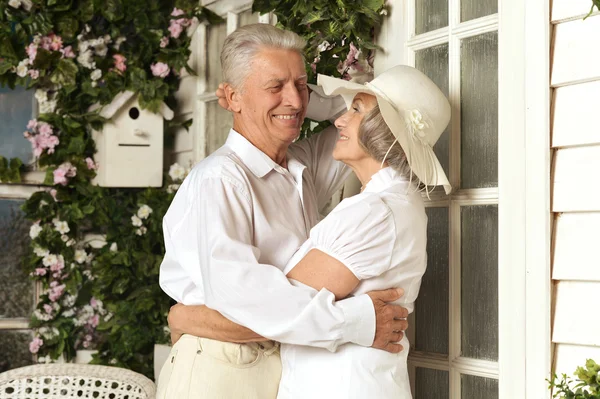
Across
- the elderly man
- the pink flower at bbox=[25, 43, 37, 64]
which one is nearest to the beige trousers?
the elderly man

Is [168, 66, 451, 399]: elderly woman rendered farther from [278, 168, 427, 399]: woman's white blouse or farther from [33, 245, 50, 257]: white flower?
[33, 245, 50, 257]: white flower

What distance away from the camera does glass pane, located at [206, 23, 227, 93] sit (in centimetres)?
337

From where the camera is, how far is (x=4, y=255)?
3434mm

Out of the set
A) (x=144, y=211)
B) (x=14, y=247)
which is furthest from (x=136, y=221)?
(x=14, y=247)

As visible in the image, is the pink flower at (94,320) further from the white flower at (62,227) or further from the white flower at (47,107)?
the white flower at (47,107)

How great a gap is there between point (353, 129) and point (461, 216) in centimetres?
43

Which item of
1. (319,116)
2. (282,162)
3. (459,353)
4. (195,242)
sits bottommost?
(459,353)

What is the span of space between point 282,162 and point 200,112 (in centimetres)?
129

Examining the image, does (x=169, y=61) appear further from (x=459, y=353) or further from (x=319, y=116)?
(x=459, y=353)

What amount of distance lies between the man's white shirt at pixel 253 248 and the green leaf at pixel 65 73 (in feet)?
4.96

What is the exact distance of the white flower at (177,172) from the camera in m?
3.47
